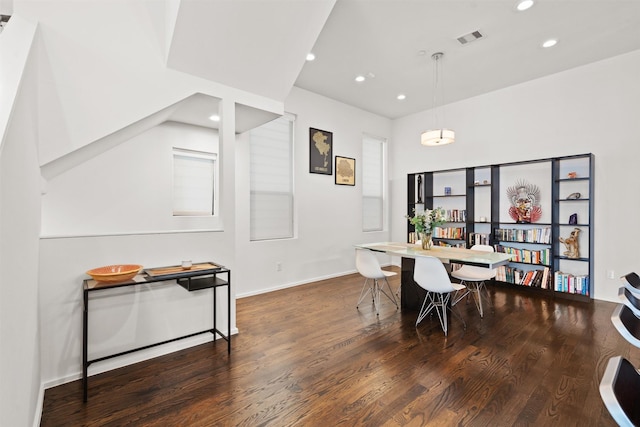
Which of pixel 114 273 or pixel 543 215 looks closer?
pixel 114 273

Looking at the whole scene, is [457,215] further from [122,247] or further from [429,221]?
[122,247]

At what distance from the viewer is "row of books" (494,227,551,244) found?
15.1 ft

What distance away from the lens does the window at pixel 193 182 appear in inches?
158

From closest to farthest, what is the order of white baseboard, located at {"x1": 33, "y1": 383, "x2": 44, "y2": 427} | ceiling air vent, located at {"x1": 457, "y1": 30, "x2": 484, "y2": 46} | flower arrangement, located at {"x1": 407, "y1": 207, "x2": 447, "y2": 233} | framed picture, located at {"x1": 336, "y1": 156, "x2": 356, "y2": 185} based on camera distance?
white baseboard, located at {"x1": 33, "y1": 383, "x2": 44, "y2": 427} < ceiling air vent, located at {"x1": 457, "y1": 30, "x2": 484, "y2": 46} < flower arrangement, located at {"x1": 407, "y1": 207, "x2": 447, "y2": 233} < framed picture, located at {"x1": 336, "y1": 156, "x2": 356, "y2": 185}

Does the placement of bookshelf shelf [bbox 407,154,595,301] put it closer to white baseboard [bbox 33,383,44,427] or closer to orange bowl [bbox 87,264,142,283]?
orange bowl [bbox 87,264,142,283]

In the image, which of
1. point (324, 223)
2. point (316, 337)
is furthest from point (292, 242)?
point (316, 337)

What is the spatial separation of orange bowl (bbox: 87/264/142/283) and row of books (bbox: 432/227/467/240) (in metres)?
5.04

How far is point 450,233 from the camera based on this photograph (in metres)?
5.73

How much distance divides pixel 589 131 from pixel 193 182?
579 cm

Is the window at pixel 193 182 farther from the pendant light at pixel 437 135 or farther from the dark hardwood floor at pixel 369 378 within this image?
the pendant light at pixel 437 135

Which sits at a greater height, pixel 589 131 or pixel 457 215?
pixel 589 131

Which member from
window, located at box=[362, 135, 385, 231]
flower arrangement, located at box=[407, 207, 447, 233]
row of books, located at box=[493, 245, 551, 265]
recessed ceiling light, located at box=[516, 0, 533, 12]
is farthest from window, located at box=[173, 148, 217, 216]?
row of books, located at box=[493, 245, 551, 265]

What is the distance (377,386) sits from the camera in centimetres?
217

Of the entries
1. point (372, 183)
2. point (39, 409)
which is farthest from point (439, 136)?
point (39, 409)
